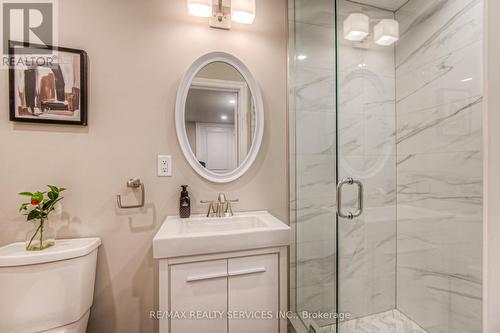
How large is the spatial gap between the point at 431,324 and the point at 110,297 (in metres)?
1.93

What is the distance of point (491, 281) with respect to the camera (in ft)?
2.05

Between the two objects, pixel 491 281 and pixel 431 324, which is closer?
pixel 491 281

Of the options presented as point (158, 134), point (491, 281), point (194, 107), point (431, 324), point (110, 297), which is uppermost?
point (194, 107)

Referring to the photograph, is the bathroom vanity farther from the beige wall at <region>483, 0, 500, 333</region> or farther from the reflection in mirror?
the beige wall at <region>483, 0, 500, 333</region>

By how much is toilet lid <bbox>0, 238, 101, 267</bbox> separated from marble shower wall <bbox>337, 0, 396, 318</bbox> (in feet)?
4.93

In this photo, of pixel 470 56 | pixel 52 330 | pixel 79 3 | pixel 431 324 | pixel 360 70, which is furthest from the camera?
pixel 360 70

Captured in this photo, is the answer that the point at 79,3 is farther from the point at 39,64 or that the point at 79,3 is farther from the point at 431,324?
the point at 431,324

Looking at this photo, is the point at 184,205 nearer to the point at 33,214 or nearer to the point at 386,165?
the point at 33,214

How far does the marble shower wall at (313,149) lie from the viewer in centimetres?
120

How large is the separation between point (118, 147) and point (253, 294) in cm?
111

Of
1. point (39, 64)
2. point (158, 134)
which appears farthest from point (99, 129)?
point (39, 64)

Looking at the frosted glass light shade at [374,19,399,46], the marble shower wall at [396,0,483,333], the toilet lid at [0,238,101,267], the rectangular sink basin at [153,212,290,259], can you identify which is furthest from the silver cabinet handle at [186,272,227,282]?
the frosted glass light shade at [374,19,399,46]

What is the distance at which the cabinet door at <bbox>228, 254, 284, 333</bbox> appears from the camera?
1.14 metres

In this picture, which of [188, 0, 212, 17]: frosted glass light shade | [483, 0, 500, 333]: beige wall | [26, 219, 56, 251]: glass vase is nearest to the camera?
[483, 0, 500, 333]: beige wall
